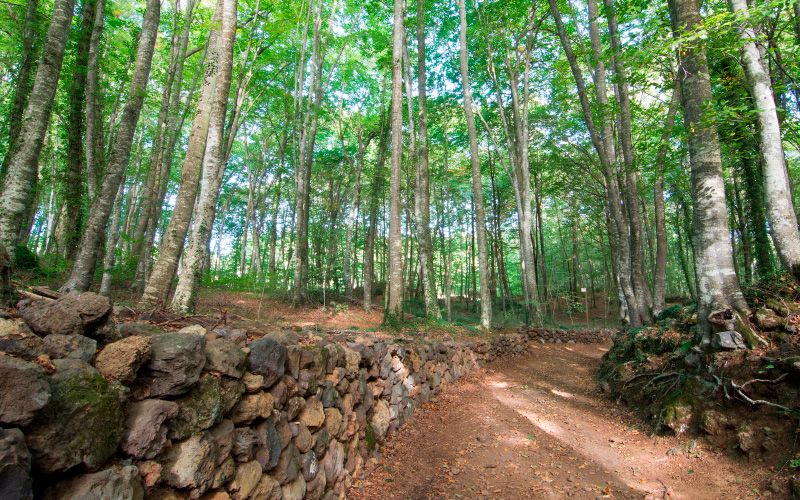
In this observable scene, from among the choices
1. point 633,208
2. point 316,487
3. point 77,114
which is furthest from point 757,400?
point 77,114

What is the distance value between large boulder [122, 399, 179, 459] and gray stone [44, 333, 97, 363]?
1.00ft

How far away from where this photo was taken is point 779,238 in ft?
16.4

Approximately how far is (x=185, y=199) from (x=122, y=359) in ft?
13.5

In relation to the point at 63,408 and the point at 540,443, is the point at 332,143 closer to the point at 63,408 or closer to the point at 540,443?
the point at 540,443

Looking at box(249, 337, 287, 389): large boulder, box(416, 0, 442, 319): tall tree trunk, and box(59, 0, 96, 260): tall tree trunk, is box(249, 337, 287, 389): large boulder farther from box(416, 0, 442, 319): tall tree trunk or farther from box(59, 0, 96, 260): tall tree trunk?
box(416, 0, 442, 319): tall tree trunk

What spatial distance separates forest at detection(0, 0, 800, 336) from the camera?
5043 mm

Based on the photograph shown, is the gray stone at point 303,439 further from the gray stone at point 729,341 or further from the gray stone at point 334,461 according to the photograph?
the gray stone at point 729,341

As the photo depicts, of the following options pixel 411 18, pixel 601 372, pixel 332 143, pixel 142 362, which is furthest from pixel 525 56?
pixel 142 362

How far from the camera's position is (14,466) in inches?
42.9

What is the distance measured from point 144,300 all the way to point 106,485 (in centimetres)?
393

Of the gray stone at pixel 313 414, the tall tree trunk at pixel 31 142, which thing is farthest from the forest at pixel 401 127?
the gray stone at pixel 313 414

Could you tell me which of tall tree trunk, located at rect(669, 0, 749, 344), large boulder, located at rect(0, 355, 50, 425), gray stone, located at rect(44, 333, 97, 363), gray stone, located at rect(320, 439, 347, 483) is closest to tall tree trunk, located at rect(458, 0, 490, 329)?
tall tree trunk, located at rect(669, 0, 749, 344)

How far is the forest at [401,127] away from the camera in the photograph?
504cm

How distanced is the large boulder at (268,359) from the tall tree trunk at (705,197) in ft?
17.4
